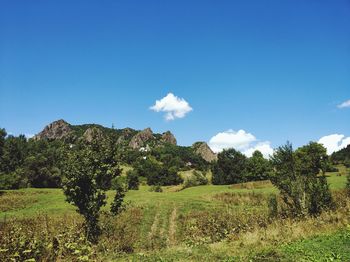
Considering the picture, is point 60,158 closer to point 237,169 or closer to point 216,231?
point 216,231

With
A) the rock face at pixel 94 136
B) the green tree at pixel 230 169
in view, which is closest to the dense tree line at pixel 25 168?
the rock face at pixel 94 136

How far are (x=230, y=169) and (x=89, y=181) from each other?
84.7 metres

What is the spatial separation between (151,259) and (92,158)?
7.06 metres

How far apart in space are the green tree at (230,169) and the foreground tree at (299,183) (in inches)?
2923

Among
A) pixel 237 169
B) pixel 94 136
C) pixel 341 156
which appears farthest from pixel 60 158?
pixel 341 156

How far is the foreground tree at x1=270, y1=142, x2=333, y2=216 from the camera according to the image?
73.2ft

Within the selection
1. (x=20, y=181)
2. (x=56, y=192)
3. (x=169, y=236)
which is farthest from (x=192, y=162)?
(x=169, y=236)

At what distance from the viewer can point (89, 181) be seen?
59.0ft

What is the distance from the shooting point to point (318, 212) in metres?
22.2

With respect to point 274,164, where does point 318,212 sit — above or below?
below

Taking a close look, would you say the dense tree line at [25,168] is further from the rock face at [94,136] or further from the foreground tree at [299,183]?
the foreground tree at [299,183]

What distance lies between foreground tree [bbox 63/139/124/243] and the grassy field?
305 cm

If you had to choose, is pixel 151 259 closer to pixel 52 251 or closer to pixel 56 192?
pixel 52 251

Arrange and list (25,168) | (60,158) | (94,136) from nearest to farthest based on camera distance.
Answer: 1. (60,158)
2. (94,136)
3. (25,168)
